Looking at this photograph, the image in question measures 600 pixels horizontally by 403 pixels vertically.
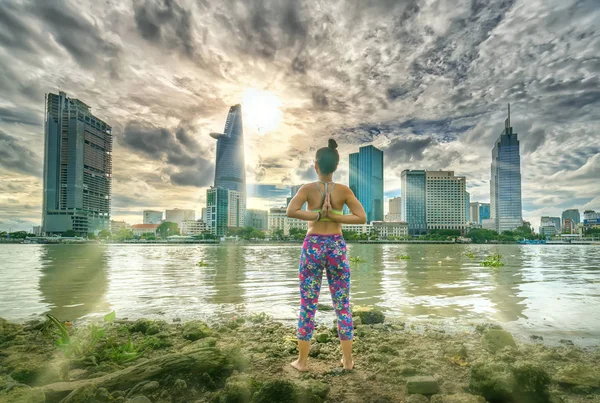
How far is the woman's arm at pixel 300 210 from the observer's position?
442 centimetres

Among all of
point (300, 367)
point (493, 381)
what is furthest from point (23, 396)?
point (493, 381)

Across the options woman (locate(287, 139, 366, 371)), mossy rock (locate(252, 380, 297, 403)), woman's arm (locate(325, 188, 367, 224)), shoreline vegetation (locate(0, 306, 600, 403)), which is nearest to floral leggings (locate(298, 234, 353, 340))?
woman (locate(287, 139, 366, 371))

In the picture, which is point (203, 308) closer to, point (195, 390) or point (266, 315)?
point (266, 315)

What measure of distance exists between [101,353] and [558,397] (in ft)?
19.4

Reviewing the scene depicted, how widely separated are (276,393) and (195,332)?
3.12 metres

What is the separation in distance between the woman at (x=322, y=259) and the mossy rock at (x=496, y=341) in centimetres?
238

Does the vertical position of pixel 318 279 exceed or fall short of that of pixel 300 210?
it falls short

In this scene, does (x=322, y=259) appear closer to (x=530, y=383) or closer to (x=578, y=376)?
(x=530, y=383)

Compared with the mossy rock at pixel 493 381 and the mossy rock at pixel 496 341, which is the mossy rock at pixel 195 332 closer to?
the mossy rock at pixel 493 381

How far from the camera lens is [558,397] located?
3.62 metres

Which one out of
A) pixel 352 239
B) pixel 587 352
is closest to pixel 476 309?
pixel 587 352

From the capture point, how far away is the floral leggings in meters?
4.47

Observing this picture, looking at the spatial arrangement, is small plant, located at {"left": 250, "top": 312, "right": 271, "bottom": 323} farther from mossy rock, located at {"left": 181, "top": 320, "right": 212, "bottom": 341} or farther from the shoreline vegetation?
mossy rock, located at {"left": 181, "top": 320, "right": 212, "bottom": 341}

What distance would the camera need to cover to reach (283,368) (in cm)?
467
